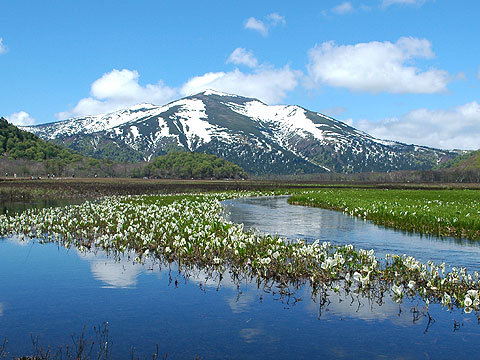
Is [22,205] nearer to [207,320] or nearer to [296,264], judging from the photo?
[296,264]

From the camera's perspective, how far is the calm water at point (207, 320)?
1096 centimetres

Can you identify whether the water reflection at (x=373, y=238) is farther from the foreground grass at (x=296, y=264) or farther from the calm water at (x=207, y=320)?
the calm water at (x=207, y=320)

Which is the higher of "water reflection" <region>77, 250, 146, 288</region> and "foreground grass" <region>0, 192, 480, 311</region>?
"foreground grass" <region>0, 192, 480, 311</region>

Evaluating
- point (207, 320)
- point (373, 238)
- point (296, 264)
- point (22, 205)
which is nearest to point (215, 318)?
point (207, 320)

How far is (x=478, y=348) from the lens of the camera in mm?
11125

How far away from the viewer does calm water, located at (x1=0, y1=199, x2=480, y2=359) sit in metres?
11.0

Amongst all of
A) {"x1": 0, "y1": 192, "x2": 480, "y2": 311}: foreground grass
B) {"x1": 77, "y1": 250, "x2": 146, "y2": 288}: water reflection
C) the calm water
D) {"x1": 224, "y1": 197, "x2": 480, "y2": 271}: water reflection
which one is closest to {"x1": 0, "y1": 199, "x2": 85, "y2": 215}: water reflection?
{"x1": 0, "y1": 192, "x2": 480, "y2": 311}: foreground grass

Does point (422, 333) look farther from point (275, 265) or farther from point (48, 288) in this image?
point (48, 288)

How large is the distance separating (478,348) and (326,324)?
12.4 ft

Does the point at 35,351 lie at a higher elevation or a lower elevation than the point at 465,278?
lower

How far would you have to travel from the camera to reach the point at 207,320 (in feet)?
41.8

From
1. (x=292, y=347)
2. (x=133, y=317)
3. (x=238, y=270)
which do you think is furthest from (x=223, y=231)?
(x=292, y=347)

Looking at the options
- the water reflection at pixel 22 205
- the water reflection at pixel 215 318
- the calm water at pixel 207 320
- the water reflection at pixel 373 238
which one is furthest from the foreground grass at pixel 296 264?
the water reflection at pixel 22 205

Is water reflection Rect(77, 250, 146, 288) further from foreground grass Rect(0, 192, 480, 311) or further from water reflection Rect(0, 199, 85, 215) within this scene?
water reflection Rect(0, 199, 85, 215)
